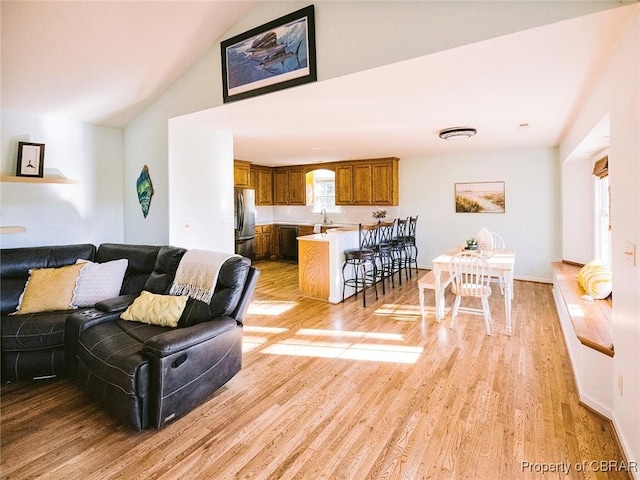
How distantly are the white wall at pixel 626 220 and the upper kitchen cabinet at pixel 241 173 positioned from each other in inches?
245

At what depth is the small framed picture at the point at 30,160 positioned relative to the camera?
350 centimetres

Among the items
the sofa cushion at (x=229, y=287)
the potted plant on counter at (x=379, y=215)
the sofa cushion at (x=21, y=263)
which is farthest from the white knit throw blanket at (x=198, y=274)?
the potted plant on counter at (x=379, y=215)

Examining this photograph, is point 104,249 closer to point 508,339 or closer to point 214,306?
point 214,306

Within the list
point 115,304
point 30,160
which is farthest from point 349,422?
point 30,160

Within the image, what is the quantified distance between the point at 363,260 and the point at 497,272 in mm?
1771

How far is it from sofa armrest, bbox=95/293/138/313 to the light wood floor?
24.0 inches

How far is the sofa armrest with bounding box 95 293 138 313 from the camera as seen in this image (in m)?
2.82

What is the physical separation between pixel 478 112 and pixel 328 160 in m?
4.24

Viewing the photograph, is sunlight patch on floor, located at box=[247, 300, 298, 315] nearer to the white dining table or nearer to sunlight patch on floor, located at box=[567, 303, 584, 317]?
the white dining table

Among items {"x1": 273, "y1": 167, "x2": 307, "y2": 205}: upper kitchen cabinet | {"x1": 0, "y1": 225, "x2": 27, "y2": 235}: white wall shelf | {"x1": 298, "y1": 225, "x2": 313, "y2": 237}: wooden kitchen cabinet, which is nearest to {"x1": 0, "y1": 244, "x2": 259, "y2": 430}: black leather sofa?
{"x1": 0, "y1": 225, "x2": 27, "y2": 235}: white wall shelf

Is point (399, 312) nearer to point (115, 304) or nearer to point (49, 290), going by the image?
point (115, 304)

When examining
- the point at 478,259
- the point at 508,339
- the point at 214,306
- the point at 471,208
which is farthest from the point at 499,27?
the point at 471,208

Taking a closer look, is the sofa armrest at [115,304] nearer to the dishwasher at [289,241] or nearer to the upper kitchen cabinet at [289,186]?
the dishwasher at [289,241]

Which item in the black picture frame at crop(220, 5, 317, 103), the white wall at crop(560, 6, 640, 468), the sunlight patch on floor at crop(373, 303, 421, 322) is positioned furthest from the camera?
the sunlight patch on floor at crop(373, 303, 421, 322)
